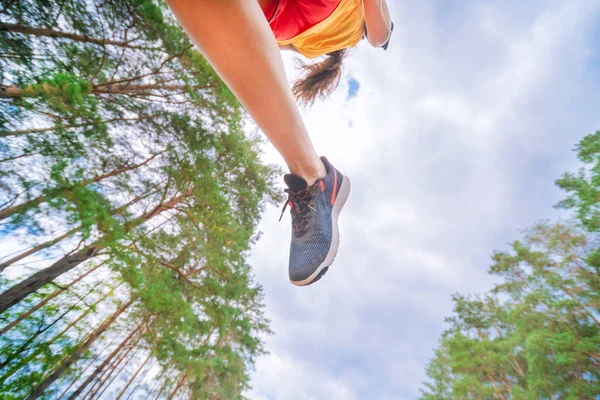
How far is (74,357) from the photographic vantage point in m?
5.03

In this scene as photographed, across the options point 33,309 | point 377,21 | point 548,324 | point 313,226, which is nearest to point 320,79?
Answer: point 377,21

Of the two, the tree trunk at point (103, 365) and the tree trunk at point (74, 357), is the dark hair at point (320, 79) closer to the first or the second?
the tree trunk at point (74, 357)

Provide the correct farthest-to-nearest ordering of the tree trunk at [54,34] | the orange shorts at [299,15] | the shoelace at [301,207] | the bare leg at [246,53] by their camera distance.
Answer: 1. the tree trunk at [54,34]
2. the shoelace at [301,207]
3. the orange shorts at [299,15]
4. the bare leg at [246,53]

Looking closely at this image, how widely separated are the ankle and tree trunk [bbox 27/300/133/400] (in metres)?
4.76

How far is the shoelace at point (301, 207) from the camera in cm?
120

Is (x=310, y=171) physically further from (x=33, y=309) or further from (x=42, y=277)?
(x=33, y=309)

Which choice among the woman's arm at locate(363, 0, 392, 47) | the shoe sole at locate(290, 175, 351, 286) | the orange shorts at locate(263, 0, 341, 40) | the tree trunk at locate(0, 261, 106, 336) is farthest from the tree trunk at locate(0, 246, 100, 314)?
the woman's arm at locate(363, 0, 392, 47)

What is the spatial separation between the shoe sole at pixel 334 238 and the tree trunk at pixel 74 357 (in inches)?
184

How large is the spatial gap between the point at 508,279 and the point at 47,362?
16.8 metres

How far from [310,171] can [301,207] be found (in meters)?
0.22

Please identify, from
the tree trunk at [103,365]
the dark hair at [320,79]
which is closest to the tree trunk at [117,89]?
the dark hair at [320,79]

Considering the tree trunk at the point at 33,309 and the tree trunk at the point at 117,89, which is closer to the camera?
the tree trunk at the point at 117,89

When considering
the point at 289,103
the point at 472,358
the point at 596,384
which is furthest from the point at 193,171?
the point at 472,358

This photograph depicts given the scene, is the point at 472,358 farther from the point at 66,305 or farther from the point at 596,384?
the point at 66,305
